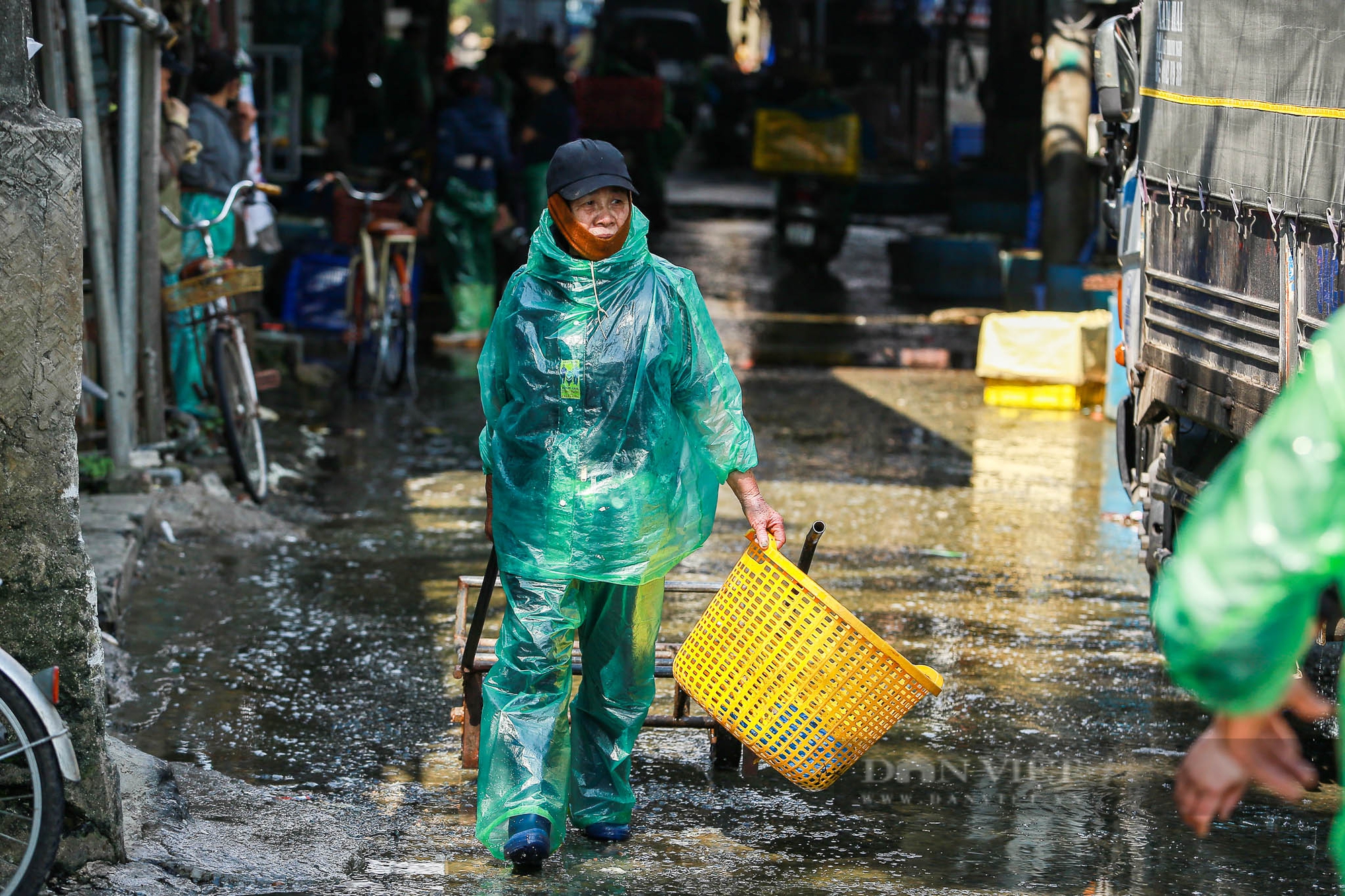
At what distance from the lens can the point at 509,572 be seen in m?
4.27

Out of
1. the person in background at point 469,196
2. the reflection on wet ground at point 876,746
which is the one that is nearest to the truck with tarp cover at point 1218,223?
the reflection on wet ground at point 876,746

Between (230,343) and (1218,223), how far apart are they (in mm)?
4673

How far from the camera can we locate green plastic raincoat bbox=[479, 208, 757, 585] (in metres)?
4.18

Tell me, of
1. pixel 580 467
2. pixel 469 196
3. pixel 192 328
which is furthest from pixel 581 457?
pixel 469 196

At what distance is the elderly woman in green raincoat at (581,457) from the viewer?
4176mm

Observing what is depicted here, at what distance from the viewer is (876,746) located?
17.1 ft

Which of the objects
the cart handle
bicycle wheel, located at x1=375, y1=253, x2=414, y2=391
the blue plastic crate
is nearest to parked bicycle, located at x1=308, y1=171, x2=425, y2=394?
bicycle wheel, located at x1=375, y1=253, x2=414, y2=391

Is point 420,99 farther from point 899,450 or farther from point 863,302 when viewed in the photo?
point 899,450

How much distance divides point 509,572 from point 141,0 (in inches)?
165

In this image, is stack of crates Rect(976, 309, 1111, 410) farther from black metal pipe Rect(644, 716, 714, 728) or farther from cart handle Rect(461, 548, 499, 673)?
→ cart handle Rect(461, 548, 499, 673)

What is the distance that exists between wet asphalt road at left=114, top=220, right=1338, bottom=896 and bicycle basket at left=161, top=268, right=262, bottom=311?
1.03 meters

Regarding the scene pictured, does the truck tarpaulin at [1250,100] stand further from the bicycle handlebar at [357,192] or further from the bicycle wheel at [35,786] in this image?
the bicycle handlebar at [357,192]

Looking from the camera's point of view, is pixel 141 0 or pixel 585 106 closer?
pixel 141 0

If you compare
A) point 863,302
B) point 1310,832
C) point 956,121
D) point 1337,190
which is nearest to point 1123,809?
point 1310,832
